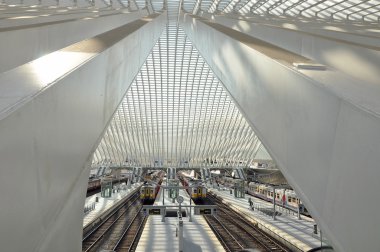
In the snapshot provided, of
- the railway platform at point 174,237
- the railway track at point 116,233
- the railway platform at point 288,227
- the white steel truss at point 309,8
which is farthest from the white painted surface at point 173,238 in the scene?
the white steel truss at point 309,8

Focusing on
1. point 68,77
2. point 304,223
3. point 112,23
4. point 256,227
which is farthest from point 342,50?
point 256,227

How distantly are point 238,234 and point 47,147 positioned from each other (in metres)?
22.0

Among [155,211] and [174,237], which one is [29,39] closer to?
[174,237]

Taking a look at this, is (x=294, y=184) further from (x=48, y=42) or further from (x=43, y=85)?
(x=48, y=42)

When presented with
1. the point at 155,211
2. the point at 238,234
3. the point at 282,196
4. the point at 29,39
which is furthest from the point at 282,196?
the point at 29,39

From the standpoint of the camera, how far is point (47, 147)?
8.74 ft

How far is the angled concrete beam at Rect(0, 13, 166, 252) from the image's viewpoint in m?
2.07

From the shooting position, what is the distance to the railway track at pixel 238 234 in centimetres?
1942

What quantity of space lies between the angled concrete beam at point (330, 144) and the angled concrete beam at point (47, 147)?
2.26 m

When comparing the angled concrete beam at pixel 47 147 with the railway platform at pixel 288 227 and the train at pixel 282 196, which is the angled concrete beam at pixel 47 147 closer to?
the railway platform at pixel 288 227

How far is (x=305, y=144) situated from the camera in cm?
358

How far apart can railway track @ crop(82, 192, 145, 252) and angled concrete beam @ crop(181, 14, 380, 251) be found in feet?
56.8

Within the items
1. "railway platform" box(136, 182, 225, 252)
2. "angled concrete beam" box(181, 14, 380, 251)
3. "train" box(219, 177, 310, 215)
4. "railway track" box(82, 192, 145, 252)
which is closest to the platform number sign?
"railway platform" box(136, 182, 225, 252)

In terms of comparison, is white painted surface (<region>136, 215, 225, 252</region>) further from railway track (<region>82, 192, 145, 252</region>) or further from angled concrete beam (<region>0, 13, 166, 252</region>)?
angled concrete beam (<region>0, 13, 166, 252</region>)
